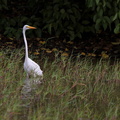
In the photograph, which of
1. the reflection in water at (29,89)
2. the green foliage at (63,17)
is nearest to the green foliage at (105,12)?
the green foliage at (63,17)

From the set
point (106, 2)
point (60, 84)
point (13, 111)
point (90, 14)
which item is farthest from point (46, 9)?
point (13, 111)

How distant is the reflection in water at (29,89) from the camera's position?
15.8 ft

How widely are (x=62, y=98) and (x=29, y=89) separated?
0.73 metres

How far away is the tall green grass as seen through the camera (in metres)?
4.23

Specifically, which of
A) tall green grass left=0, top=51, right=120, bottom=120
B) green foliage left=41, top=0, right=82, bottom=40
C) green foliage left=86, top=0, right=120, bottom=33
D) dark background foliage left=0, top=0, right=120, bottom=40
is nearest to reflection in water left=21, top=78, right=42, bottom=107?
tall green grass left=0, top=51, right=120, bottom=120

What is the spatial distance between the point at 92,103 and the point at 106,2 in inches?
99.0

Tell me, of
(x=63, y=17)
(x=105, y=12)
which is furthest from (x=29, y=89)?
(x=63, y=17)

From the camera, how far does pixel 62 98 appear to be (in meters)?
4.73

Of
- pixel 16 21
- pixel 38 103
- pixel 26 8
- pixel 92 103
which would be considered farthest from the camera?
pixel 26 8

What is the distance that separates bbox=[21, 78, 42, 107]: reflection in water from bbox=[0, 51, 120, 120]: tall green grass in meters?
0.02

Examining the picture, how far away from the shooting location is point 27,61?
635 cm

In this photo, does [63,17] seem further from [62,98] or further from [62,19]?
[62,98]

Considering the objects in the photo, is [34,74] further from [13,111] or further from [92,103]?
[13,111]

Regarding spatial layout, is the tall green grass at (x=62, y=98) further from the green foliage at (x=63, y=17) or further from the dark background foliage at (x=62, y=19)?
the green foliage at (x=63, y=17)
